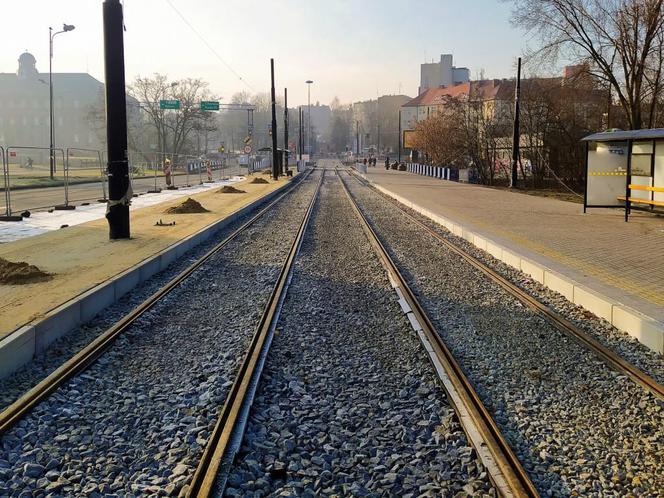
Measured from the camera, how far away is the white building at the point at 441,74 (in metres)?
170

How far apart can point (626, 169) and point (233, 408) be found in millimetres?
16982

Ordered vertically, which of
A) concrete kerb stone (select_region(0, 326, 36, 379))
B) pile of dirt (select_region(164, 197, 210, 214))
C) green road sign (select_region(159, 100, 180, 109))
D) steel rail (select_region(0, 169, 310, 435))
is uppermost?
green road sign (select_region(159, 100, 180, 109))

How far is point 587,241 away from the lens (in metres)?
14.0

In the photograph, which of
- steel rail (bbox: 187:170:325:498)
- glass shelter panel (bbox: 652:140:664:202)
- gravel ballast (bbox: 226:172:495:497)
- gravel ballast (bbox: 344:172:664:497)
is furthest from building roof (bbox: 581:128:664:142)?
steel rail (bbox: 187:170:325:498)

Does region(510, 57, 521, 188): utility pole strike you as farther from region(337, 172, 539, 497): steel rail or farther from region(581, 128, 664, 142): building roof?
region(337, 172, 539, 497): steel rail

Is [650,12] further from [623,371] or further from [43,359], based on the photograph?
[43,359]

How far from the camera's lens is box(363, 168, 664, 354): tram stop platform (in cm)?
795

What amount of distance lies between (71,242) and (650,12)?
29024mm

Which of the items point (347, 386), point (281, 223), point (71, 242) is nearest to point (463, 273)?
point (347, 386)

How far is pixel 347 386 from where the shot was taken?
5.69 metres

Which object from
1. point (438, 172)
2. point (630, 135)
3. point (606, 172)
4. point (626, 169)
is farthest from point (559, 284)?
point (438, 172)

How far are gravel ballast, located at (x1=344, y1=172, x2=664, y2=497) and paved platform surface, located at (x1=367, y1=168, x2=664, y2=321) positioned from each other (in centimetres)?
120

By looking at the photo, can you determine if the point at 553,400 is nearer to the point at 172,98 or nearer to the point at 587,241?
the point at 587,241

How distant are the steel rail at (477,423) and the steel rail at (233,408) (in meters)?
1.60
